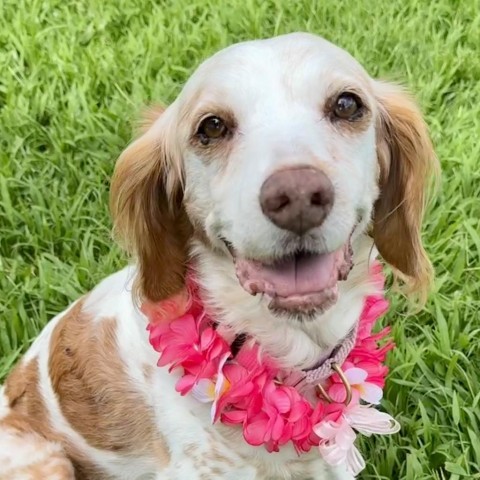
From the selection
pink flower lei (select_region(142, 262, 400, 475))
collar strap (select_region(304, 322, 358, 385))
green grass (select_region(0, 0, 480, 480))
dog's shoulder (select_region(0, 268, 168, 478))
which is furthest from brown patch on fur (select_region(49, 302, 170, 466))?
green grass (select_region(0, 0, 480, 480))

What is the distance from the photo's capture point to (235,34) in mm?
5582

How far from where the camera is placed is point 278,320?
255 cm

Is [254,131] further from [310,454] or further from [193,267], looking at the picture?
[310,454]

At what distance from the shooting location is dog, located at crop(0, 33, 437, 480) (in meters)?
2.21

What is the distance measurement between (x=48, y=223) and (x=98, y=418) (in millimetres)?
1602

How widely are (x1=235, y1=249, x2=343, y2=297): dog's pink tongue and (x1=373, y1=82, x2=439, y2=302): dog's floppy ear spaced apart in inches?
17.7

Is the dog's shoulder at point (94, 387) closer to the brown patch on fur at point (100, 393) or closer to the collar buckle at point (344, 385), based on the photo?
the brown patch on fur at point (100, 393)

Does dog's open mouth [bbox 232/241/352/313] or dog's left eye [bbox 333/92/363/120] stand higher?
dog's left eye [bbox 333/92/363/120]

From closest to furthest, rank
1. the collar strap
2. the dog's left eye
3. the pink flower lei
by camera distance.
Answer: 1. the dog's left eye
2. the pink flower lei
3. the collar strap

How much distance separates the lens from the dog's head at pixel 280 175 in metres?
2.15

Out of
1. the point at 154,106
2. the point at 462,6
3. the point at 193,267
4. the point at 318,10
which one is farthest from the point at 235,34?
the point at 193,267

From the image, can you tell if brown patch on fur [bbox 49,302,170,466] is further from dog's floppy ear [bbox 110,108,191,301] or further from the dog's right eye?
the dog's right eye

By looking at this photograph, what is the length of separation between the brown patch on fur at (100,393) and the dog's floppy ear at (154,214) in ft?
0.90

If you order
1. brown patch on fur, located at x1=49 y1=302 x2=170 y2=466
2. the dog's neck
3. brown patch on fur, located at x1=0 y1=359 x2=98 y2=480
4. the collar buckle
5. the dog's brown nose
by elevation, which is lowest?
brown patch on fur, located at x1=0 y1=359 x2=98 y2=480
